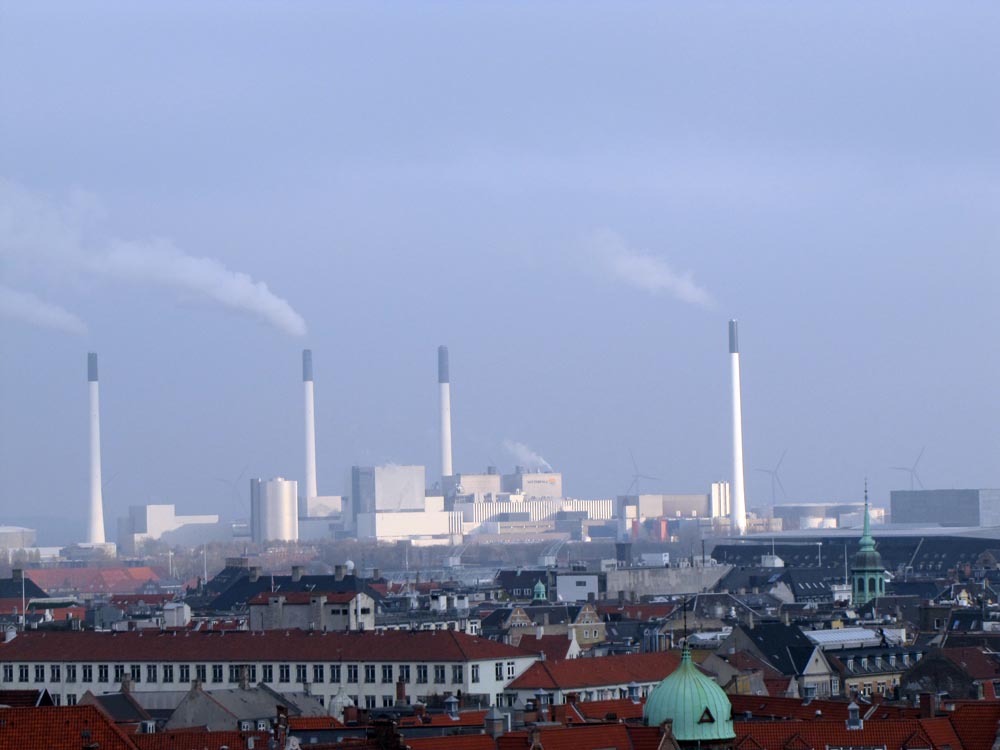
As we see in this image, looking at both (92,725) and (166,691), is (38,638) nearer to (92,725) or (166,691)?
(166,691)

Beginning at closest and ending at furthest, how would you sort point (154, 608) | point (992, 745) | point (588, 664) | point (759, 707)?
1. point (992, 745)
2. point (759, 707)
3. point (588, 664)
4. point (154, 608)

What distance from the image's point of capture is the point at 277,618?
10025 centimetres

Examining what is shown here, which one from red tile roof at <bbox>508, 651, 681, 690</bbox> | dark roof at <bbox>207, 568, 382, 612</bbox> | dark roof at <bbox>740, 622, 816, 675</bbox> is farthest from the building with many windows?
dark roof at <bbox>207, 568, 382, 612</bbox>

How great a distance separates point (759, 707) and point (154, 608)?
77600 millimetres

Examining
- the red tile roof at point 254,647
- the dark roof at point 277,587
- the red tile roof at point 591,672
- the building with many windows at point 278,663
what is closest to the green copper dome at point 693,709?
the red tile roof at point 591,672

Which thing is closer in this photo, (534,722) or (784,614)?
(534,722)

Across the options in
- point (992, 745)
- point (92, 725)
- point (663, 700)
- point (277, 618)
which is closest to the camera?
point (92, 725)

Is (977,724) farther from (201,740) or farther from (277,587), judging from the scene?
(277,587)

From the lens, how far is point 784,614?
105125 millimetres

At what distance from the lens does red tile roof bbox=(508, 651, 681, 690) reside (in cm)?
7675

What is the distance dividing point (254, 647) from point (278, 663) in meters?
1.36

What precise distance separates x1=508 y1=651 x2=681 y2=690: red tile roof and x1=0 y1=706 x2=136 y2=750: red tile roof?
37.8m

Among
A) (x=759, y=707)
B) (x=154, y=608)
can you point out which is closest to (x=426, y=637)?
(x=759, y=707)

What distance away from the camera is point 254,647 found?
83.7m
